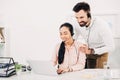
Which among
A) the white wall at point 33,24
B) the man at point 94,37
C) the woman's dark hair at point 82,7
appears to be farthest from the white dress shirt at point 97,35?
the white wall at point 33,24

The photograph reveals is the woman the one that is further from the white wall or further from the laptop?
the laptop

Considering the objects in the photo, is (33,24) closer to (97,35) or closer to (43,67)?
(97,35)

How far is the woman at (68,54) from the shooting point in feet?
6.67

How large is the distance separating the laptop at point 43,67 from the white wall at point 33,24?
25.1 inches

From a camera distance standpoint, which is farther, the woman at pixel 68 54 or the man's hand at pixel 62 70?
the woman at pixel 68 54

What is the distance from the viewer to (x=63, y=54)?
211 cm

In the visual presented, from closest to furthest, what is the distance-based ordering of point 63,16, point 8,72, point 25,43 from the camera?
point 8,72, point 63,16, point 25,43

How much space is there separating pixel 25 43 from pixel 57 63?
1.85ft

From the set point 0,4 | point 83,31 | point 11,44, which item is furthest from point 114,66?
point 0,4

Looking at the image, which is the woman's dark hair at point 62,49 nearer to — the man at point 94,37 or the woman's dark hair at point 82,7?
the man at point 94,37

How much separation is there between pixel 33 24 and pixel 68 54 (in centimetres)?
61

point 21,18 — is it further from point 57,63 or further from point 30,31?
point 57,63

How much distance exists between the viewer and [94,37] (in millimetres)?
2139

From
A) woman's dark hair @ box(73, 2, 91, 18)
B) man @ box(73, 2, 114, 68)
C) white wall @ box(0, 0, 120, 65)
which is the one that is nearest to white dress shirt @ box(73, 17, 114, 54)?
man @ box(73, 2, 114, 68)
